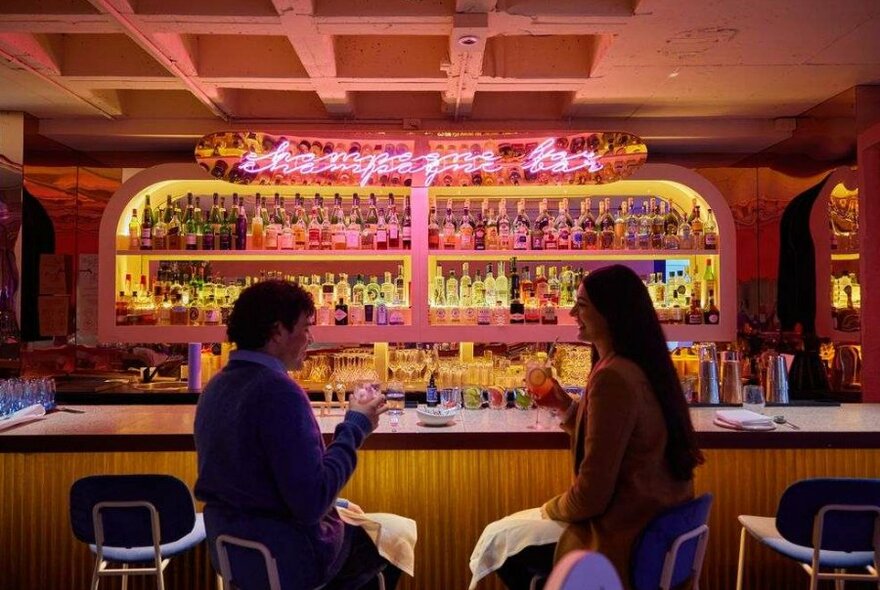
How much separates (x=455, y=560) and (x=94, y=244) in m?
4.01

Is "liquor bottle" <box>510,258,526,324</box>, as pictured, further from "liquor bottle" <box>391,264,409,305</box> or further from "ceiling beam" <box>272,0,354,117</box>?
"ceiling beam" <box>272,0,354,117</box>

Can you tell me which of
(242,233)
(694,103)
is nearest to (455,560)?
(242,233)

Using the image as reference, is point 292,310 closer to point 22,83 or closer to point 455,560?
point 455,560

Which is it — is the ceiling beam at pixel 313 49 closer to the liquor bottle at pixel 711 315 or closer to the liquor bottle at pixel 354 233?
the liquor bottle at pixel 354 233

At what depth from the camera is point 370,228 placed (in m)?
4.79

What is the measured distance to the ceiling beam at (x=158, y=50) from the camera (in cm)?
321

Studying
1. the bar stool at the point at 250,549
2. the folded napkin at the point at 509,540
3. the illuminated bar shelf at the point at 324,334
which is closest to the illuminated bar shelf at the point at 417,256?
the illuminated bar shelf at the point at 324,334

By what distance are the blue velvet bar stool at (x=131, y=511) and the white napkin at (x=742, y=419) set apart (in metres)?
2.32

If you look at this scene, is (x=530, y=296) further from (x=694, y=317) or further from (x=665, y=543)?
(x=665, y=543)

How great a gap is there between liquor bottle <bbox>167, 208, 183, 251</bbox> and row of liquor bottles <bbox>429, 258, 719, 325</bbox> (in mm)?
1743

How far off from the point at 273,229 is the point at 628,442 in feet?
10.8


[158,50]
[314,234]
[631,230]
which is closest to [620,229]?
[631,230]

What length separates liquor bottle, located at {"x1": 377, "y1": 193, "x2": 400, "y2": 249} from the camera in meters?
4.70

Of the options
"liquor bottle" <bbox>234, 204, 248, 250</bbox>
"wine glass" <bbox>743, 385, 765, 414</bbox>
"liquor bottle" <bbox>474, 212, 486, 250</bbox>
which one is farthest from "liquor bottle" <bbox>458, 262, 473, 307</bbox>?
"wine glass" <bbox>743, 385, 765, 414</bbox>
